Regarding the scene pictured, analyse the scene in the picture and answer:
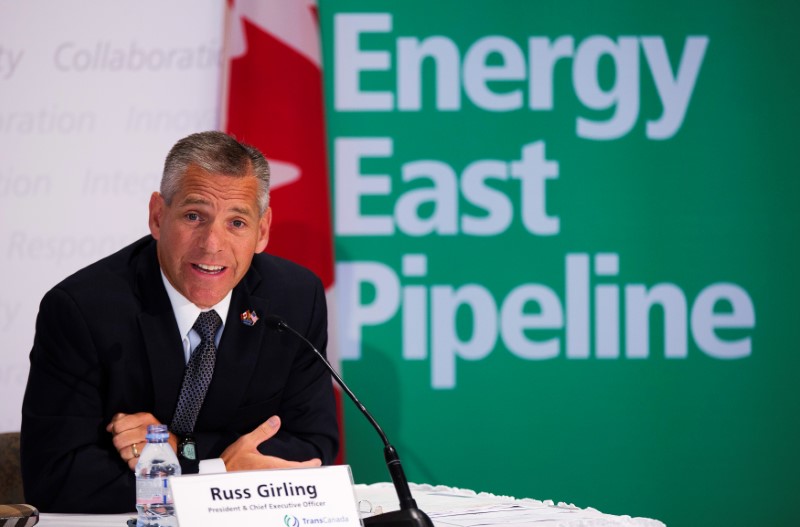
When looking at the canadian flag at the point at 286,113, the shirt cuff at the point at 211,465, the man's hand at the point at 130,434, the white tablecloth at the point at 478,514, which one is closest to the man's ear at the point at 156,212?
the man's hand at the point at 130,434

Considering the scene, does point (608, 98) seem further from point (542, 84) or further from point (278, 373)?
point (278, 373)

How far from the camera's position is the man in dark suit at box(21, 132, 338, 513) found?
7.55 feet

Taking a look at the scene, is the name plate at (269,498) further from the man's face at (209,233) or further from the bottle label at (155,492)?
the man's face at (209,233)

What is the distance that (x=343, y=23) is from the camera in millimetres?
4070

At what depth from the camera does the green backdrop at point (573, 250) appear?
4062mm

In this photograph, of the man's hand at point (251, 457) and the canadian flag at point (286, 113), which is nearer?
the man's hand at point (251, 457)

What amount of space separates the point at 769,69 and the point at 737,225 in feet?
2.18

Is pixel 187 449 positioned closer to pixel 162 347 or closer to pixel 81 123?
pixel 162 347

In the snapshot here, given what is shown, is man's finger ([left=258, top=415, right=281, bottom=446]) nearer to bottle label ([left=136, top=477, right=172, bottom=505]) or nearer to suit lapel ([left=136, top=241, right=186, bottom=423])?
suit lapel ([left=136, top=241, right=186, bottom=423])

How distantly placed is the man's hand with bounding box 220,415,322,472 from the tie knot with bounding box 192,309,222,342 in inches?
11.2

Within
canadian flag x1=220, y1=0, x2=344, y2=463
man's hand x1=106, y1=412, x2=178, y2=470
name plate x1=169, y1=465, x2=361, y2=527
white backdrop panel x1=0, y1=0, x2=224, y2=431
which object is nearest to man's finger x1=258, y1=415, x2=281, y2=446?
man's hand x1=106, y1=412, x2=178, y2=470

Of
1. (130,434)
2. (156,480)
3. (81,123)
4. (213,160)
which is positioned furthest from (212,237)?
(81,123)

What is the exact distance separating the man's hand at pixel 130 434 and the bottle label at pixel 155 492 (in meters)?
0.26

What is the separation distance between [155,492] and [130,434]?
0.32 m
